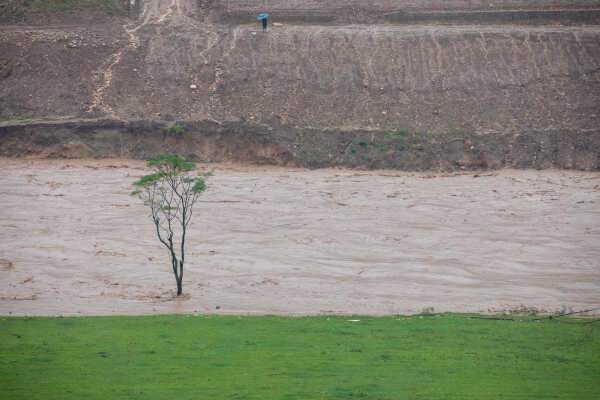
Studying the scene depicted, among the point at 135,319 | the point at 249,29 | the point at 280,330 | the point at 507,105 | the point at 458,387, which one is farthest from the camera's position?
the point at 249,29

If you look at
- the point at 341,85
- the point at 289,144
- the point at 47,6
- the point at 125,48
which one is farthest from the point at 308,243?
the point at 47,6

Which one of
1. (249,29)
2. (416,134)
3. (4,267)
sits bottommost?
(4,267)

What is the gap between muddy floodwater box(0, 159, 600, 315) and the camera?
19797mm

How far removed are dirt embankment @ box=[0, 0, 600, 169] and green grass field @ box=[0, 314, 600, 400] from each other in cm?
1809

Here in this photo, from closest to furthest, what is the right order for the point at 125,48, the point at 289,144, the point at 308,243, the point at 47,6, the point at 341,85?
the point at 308,243, the point at 289,144, the point at 341,85, the point at 125,48, the point at 47,6

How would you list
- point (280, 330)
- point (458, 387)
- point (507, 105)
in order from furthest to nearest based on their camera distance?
point (507, 105)
point (280, 330)
point (458, 387)

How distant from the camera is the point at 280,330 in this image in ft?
50.5

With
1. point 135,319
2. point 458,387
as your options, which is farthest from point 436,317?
point 135,319

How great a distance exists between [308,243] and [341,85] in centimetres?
1438

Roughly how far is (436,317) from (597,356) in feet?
14.1

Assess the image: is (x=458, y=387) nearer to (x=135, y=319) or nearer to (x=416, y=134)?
(x=135, y=319)

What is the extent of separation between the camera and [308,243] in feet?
82.1

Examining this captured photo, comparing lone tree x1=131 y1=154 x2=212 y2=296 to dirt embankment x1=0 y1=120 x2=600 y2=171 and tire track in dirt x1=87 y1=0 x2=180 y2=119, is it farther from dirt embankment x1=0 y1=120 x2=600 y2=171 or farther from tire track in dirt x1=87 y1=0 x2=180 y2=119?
tire track in dirt x1=87 y1=0 x2=180 y2=119

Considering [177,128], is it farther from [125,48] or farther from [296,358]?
[296,358]
